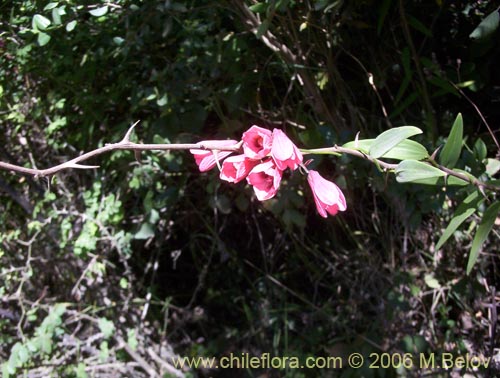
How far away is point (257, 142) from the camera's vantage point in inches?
28.4

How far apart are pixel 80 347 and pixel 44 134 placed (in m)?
0.76

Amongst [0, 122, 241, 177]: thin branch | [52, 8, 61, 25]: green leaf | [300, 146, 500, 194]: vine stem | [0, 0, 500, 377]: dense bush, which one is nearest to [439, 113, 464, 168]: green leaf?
[300, 146, 500, 194]: vine stem

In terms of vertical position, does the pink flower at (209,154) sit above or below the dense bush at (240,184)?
above

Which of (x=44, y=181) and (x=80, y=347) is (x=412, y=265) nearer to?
(x=80, y=347)

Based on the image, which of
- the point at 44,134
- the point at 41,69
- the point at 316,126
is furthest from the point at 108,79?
the point at 316,126

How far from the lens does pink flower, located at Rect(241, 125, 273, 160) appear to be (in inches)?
27.5

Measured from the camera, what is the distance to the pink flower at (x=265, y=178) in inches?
27.1

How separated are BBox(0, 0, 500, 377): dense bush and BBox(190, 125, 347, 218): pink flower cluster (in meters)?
0.49

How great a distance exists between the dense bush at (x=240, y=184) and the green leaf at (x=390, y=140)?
0.42 metres

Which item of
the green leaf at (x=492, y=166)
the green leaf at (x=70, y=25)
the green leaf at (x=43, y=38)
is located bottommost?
the green leaf at (x=492, y=166)

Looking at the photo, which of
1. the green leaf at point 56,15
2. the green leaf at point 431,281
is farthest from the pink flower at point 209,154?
the green leaf at point 431,281

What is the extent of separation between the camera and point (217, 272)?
2199 mm

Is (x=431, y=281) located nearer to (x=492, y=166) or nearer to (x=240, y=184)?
(x=492, y=166)

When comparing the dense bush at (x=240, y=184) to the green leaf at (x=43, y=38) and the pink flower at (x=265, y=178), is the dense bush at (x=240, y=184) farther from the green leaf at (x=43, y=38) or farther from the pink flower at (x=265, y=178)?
the pink flower at (x=265, y=178)
